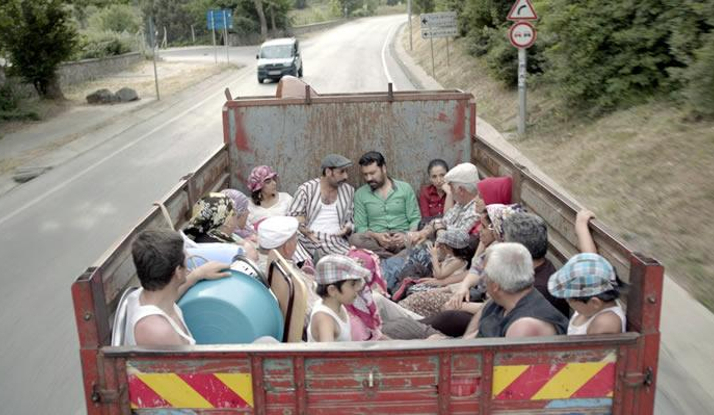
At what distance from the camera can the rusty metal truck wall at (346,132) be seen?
23.3 feet

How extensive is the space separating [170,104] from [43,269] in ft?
57.5

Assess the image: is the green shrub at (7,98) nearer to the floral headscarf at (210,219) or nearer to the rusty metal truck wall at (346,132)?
the rusty metal truck wall at (346,132)

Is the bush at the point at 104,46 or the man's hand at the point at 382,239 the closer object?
the man's hand at the point at 382,239

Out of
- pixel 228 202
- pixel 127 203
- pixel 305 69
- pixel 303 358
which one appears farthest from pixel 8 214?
pixel 305 69

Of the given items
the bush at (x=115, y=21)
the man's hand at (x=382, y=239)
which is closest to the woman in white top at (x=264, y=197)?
the man's hand at (x=382, y=239)

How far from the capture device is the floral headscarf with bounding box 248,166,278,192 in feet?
21.4

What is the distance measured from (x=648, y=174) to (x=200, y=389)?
27.6 ft

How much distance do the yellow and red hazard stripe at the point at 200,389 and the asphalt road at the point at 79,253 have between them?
8.20 ft

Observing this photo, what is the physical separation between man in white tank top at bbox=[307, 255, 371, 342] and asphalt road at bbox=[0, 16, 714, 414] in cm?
239

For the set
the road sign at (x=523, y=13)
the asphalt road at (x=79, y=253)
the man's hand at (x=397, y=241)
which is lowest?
the asphalt road at (x=79, y=253)

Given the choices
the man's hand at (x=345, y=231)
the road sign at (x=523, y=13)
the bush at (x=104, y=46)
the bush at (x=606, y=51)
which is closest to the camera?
the man's hand at (x=345, y=231)

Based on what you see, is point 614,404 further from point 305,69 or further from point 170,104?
point 305,69

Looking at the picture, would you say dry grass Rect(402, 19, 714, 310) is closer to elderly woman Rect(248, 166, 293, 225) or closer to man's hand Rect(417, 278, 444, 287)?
man's hand Rect(417, 278, 444, 287)

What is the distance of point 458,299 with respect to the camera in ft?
15.4
